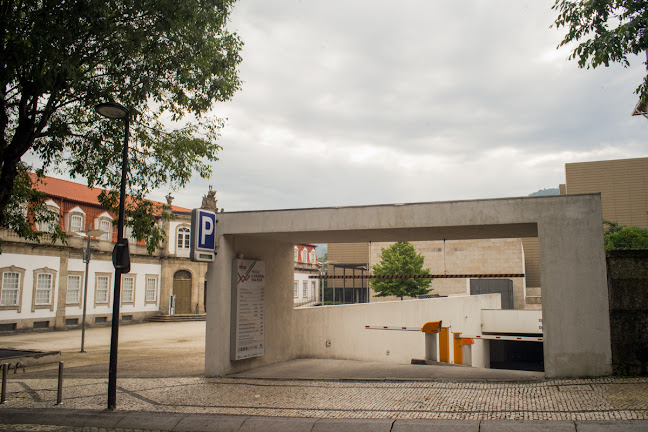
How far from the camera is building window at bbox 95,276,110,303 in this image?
1350 inches

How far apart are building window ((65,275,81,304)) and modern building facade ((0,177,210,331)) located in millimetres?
58

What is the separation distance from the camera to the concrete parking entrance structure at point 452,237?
1041 cm

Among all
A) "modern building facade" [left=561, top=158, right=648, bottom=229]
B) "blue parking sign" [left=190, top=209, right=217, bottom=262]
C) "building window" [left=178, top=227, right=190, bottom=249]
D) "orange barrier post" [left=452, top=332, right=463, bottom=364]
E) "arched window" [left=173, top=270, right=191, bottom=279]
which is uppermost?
"modern building facade" [left=561, top=158, right=648, bottom=229]

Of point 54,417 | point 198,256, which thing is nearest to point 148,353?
point 198,256

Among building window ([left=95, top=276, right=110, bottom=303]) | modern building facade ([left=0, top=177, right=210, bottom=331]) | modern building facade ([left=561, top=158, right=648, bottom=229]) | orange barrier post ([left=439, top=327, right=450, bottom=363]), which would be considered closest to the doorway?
modern building facade ([left=0, top=177, right=210, bottom=331])

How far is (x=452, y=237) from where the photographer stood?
13820 mm

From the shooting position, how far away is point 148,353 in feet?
61.8

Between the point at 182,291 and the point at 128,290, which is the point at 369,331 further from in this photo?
the point at 182,291

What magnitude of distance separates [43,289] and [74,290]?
245cm

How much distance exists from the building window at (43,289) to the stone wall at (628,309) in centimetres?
2990

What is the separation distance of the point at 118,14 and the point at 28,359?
10.2 m

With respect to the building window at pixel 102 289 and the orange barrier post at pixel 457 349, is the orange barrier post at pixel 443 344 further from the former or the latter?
the building window at pixel 102 289

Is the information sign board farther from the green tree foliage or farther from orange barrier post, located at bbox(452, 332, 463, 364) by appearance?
the green tree foliage

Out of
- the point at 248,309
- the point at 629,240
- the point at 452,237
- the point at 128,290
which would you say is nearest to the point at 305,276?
the point at 128,290
